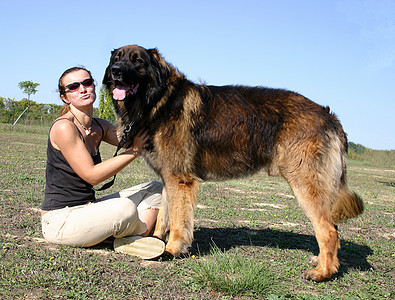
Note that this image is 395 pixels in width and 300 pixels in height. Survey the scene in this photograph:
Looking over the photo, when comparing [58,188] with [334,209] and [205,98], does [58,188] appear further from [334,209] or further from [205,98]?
[334,209]

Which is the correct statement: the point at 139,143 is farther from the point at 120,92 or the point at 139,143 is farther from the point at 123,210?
the point at 123,210

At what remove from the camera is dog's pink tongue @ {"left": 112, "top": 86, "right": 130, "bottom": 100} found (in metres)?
3.91

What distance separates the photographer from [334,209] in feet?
12.5

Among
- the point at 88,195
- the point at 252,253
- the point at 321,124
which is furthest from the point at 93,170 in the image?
the point at 321,124

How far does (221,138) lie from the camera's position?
156 inches

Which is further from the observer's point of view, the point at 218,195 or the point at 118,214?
the point at 218,195

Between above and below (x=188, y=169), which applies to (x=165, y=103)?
above

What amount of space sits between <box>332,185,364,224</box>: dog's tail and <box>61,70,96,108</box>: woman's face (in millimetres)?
2928

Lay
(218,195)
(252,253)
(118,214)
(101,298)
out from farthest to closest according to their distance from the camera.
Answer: (218,195), (252,253), (118,214), (101,298)

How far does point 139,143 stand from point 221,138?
3.01 ft

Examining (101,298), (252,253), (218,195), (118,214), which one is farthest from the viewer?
(218,195)

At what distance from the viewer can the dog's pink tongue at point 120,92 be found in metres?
3.91

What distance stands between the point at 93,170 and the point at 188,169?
1.01 m

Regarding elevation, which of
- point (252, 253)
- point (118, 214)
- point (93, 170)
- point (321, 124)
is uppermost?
point (321, 124)
